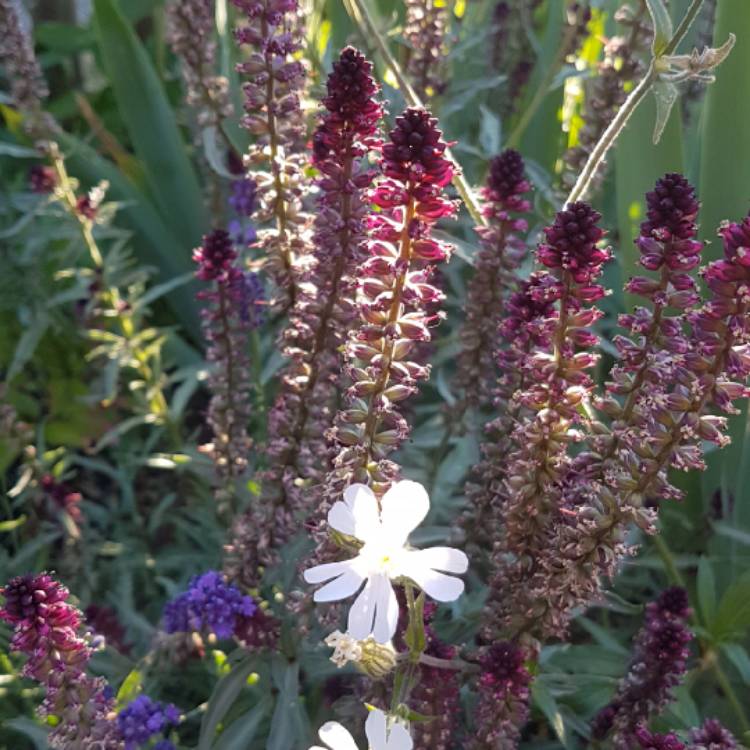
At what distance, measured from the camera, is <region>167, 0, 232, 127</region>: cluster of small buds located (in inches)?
99.0

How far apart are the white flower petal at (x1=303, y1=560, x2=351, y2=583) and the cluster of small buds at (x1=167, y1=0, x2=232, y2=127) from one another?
1576 millimetres

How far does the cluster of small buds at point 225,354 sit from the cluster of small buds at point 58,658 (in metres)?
0.59

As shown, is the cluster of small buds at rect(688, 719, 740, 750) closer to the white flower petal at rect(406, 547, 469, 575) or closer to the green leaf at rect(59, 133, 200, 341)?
the white flower petal at rect(406, 547, 469, 575)

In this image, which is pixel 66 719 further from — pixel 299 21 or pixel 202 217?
pixel 202 217

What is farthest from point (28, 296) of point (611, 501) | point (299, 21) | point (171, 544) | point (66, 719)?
point (611, 501)

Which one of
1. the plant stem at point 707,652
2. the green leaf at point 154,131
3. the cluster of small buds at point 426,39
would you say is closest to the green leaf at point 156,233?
the green leaf at point 154,131

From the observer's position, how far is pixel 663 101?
1566mm

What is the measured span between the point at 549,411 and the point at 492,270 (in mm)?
573

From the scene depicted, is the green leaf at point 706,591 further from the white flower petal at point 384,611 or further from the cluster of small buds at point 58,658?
the cluster of small buds at point 58,658

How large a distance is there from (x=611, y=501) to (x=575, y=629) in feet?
4.23

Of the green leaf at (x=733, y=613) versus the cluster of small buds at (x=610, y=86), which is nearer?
the green leaf at (x=733, y=613)

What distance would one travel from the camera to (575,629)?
2500 millimetres

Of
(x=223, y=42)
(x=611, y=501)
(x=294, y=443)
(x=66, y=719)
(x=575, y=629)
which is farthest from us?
(x=223, y=42)

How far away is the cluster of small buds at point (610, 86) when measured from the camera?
2234 millimetres
